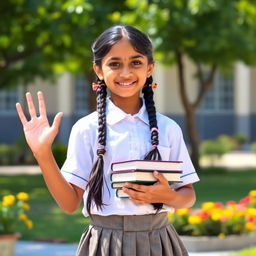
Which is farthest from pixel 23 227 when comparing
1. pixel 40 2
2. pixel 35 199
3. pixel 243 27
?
pixel 243 27

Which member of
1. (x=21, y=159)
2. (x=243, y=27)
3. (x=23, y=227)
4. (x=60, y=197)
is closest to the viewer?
(x=60, y=197)

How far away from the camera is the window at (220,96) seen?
107 ft

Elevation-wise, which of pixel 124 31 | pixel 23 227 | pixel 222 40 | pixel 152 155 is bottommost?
pixel 23 227

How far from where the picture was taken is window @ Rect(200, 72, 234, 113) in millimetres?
32719

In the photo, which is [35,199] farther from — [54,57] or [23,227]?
[54,57]

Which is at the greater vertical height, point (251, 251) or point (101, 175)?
point (101, 175)

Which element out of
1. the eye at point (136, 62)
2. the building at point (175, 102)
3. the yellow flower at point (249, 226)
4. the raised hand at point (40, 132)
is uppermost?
the building at point (175, 102)

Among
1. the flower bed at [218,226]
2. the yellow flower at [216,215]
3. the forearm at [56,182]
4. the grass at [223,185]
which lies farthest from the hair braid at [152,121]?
the grass at [223,185]

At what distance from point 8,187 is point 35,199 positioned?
7.41 feet

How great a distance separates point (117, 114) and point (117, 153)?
0.19 metres

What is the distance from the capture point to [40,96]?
10.2 feet

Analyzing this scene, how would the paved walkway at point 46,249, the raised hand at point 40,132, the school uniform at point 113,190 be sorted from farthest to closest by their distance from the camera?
the paved walkway at point 46,249
the school uniform at point 113,190
the raised hand at point 40,132

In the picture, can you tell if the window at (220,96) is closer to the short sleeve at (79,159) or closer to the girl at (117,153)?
the girl at (117,153)

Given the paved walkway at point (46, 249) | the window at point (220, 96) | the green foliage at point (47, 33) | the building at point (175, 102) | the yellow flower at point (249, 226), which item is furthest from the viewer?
the window at point (220, 96)
